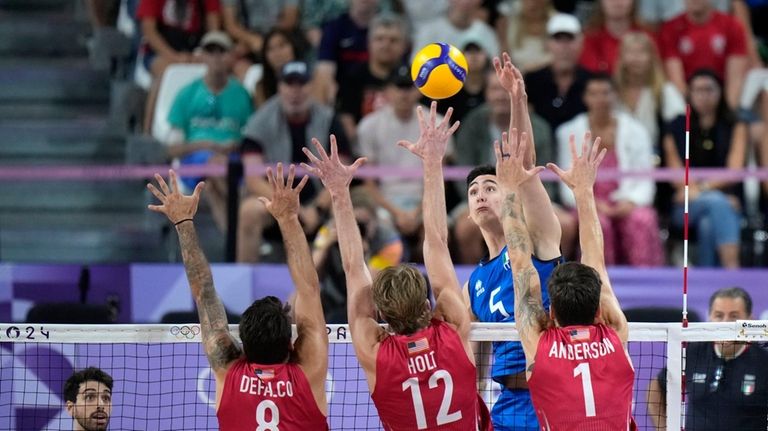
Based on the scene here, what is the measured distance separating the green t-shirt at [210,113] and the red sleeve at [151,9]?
1456 millimetres

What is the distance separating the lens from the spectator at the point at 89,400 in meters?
8.46

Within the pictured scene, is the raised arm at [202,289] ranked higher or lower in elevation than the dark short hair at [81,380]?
higher

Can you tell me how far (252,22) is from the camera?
52.6 ft

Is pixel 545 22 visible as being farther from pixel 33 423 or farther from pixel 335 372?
pixel 33 423

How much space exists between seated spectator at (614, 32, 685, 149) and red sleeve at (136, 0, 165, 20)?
18.1ft

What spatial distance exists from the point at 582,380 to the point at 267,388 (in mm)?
1705

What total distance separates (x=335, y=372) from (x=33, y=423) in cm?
256

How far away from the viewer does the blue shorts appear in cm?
785

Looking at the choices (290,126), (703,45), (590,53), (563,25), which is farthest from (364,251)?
(703,45)

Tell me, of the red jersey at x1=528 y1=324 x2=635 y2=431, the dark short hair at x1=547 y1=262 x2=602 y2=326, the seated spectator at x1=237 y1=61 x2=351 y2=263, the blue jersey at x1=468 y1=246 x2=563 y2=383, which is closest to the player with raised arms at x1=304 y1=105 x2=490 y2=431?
the red jersey at x1=528 y1=324 x2=635 y2=431

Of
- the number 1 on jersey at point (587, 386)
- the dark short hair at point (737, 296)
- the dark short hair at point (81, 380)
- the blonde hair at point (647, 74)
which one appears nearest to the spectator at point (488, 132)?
the blonde hair at point (647, 74)

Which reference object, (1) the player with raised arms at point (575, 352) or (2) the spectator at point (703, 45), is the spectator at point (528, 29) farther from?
(1) the player with raised arms at point (575, 352)

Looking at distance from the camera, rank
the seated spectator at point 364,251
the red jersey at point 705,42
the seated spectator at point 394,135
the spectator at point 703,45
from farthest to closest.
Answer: the red jersey at point 705,42 < the spectator at point 703,45 < the seated spectator at point 394,135 < the seated spectator at point 364,251

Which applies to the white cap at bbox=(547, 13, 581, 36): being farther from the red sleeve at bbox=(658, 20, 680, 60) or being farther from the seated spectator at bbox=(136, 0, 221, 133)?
the seated spectator at bbox=(136, 0, 221, 133)
